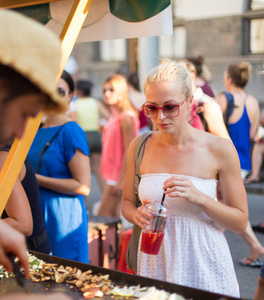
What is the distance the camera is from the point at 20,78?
3.28ft

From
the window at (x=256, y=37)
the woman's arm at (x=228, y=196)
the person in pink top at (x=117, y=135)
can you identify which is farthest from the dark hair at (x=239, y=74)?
the window at (x=256, y=37)

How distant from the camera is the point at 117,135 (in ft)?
19.2

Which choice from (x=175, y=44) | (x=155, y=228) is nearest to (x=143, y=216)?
(x=155, y=228)

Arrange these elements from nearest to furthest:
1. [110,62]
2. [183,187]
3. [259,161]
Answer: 1. [183,187]
2. [259,161]
3. [110,62]

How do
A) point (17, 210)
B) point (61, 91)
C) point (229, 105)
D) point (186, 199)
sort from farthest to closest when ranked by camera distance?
point (229, 105) < point (61, 91) < point (17, 210) < point (186, 199)

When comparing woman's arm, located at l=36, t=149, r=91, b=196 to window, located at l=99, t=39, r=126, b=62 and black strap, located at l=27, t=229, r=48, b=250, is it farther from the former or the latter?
window, located at l=99, t=39, r=126, b=62

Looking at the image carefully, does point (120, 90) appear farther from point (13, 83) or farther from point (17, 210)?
point (13, 83)

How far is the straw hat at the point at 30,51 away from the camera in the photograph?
100cm

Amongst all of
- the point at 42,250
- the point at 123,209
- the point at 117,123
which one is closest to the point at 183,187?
the point at 123,209

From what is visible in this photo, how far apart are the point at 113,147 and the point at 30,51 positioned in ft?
16.2

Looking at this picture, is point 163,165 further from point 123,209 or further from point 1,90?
point 1,90

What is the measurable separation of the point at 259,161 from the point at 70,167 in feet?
21.8

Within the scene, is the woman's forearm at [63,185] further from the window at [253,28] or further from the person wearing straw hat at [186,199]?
the window at [253,28]

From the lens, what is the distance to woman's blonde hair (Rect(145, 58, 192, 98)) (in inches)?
90.9
